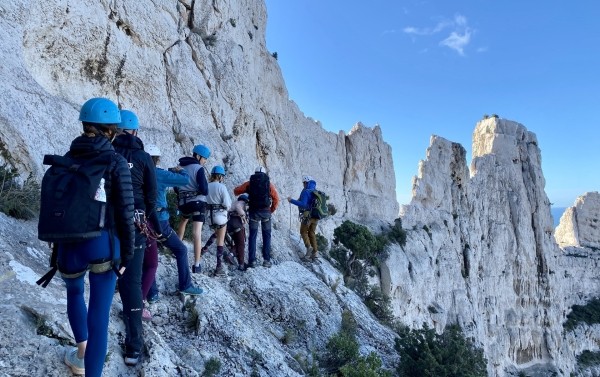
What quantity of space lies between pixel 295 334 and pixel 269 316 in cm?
57

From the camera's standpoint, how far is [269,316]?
6.78 meters

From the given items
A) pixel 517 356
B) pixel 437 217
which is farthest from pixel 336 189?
pixel 517 356

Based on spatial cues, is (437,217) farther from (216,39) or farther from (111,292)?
(111,292)

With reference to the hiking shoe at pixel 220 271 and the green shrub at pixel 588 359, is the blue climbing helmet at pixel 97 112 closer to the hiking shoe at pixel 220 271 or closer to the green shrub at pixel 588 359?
the hiking shoe at pixel 220 271

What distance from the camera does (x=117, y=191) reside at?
3.00m

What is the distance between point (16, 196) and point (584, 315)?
6202 cm

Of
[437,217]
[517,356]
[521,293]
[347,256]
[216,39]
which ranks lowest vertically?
Answer: [517,356]

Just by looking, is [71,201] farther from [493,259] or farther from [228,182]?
[493,259]

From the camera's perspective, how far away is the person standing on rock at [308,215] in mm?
10023

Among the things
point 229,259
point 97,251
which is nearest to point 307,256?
point 229,259

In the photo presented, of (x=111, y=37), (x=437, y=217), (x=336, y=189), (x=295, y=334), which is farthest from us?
(x=437, y=217)

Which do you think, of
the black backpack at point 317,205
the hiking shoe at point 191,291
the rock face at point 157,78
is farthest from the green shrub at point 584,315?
the hiking shoe at point 191,291

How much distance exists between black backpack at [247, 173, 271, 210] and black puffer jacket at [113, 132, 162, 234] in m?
3.87

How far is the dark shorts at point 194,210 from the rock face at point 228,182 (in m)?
0.94
